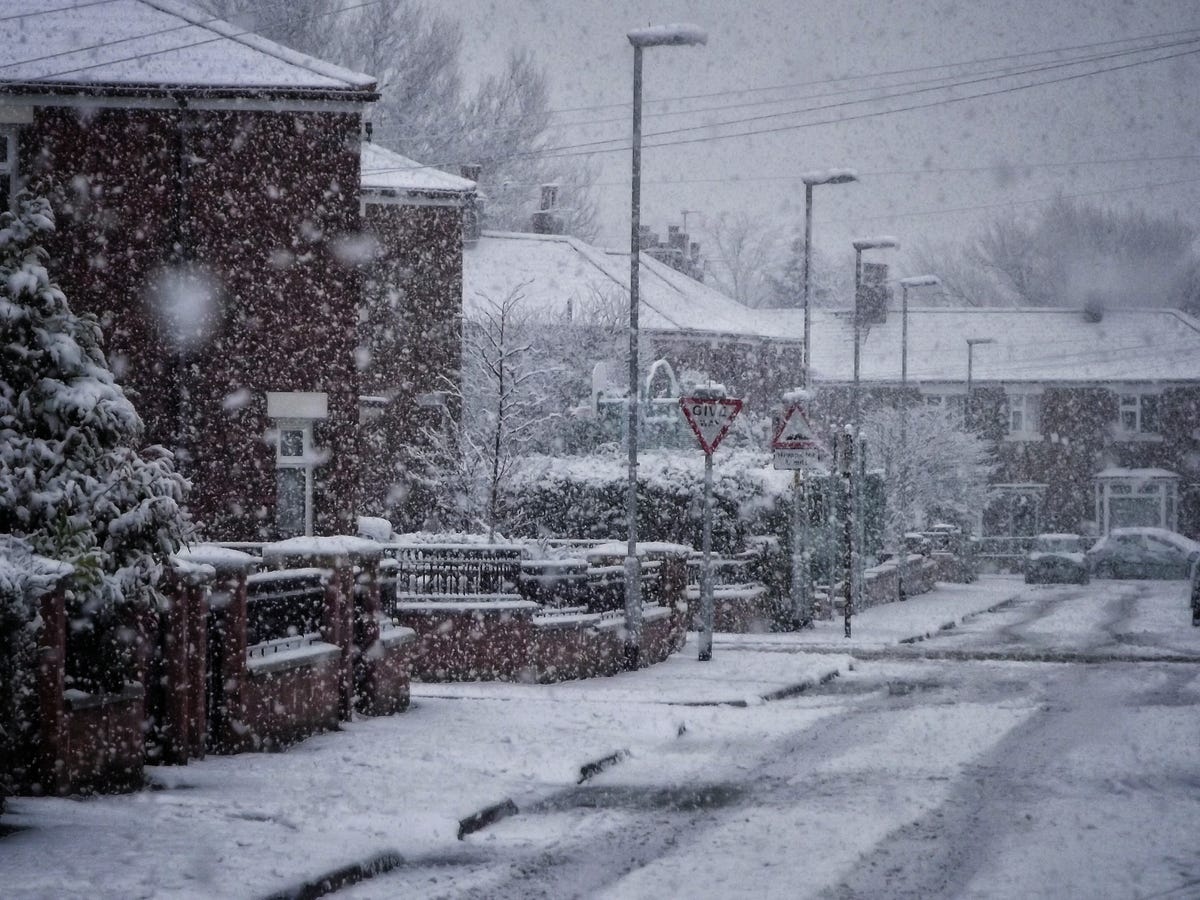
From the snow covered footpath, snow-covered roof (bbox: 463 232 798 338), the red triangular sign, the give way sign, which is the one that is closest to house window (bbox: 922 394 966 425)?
snow-covered roof (bbox: 463 232 798 338)

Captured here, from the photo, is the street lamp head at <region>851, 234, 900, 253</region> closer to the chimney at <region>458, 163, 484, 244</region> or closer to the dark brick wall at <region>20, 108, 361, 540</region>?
the dark brick wall at <region>20, 108, 361, 540</region>

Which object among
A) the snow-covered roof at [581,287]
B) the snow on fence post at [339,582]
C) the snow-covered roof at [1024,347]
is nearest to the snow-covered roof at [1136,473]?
the snow-covered roof at [1024,347]

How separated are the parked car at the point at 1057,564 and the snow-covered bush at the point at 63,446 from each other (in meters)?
39.0

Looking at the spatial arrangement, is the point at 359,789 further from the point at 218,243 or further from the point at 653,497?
the point at 653,497

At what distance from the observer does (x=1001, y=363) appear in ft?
201

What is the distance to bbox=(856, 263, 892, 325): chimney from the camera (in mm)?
64562

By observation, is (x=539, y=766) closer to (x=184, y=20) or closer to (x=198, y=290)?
(x=198, y=290)

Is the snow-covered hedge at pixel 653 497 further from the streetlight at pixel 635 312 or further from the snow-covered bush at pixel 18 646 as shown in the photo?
the snow-covered bush at pixel 18 646

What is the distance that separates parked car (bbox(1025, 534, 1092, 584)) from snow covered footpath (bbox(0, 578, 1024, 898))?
29413mm

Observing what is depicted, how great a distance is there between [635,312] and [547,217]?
33.1 meters

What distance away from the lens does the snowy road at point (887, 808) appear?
8180 mm

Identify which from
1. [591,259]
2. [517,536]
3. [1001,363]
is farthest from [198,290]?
[1001,363]

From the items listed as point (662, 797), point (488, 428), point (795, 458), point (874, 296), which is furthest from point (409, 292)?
point (874, 296)

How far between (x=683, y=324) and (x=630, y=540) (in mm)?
30523
